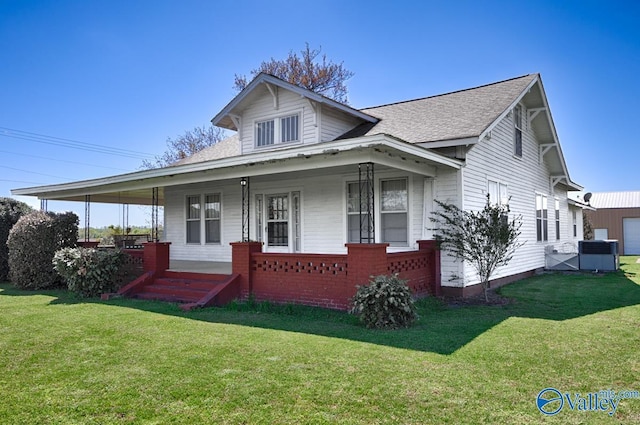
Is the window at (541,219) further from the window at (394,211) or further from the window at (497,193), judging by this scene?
the window at (394,211)

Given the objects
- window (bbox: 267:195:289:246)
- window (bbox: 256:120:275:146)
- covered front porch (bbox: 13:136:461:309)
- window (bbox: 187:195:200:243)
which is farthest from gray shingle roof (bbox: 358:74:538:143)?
window (bbox: 187:195:200:243)

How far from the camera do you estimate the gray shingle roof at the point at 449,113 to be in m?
10.3

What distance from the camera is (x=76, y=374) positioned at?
15.6 feet

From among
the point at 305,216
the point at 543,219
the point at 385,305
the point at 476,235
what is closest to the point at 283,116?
the point at 305,216

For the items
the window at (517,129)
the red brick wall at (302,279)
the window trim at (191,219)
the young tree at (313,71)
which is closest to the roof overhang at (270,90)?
the window trim at (191,219)

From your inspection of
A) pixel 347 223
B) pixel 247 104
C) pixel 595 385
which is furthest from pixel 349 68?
pixel 595 385

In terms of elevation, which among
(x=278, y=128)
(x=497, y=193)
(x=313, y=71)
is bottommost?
(x=497, y=193)

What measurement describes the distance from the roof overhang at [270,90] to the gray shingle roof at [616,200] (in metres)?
28.1

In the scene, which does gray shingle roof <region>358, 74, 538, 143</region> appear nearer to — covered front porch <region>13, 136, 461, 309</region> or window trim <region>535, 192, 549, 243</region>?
covered front porch <region>13, 136, 461, 309</region>

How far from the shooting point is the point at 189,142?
34.1m

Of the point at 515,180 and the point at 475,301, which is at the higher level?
the point at 515,180

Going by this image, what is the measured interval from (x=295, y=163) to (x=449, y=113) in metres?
5.04

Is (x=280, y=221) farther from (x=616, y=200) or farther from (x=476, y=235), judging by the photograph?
(x=616, y=200)

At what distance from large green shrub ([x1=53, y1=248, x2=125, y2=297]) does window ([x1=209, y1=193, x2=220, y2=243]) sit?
11.9ft
